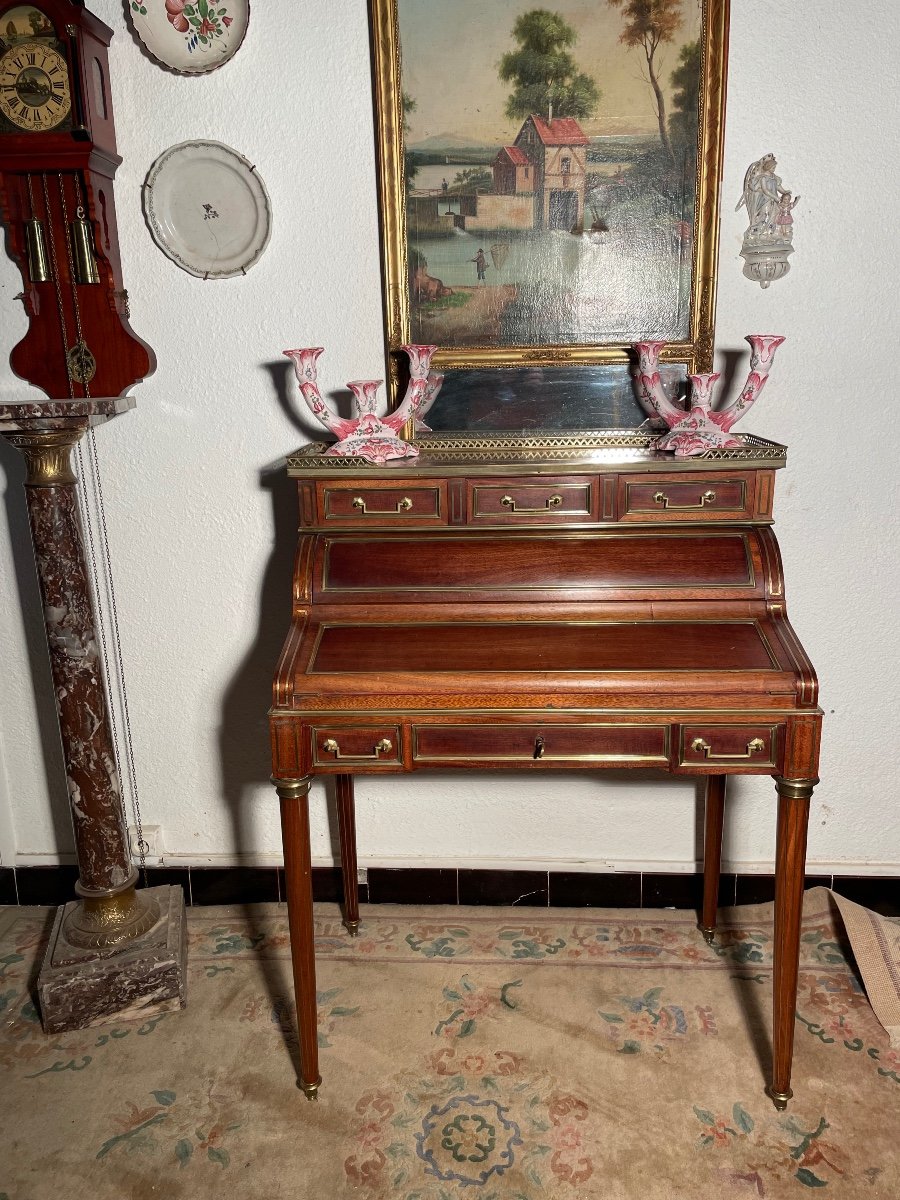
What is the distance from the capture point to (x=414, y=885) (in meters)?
3.05

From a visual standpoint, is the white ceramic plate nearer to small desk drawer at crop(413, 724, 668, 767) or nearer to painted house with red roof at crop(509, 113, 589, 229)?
painted house with red roof at crop(509, 113, 589, 229)

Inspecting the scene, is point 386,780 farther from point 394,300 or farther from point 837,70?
point 837,70

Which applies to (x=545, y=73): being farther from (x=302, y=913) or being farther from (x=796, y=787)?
(x=302, y=913)

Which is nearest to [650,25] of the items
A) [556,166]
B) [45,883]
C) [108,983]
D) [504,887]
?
[556,166]

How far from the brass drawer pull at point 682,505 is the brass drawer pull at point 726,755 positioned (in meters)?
0.59

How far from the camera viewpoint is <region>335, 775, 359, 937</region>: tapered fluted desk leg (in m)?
2.84

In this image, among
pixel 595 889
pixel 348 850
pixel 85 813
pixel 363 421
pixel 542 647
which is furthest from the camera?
pixel 595 889

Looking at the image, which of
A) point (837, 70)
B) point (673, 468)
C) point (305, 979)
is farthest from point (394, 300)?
point (305, 979)

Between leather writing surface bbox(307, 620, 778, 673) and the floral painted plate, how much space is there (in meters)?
1.54

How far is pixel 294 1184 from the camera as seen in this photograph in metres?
2.06

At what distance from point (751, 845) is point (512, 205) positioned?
200cm

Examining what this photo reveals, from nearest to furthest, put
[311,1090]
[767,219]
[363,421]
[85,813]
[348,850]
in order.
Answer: [311,1090]
[363,421]
[767,219]
[85,813]
[348,850]

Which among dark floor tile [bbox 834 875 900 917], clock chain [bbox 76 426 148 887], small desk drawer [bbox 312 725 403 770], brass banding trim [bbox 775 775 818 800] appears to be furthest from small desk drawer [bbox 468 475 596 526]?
dark floor tile [bbox 834 875 900 917]

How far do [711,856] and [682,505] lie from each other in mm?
1130
